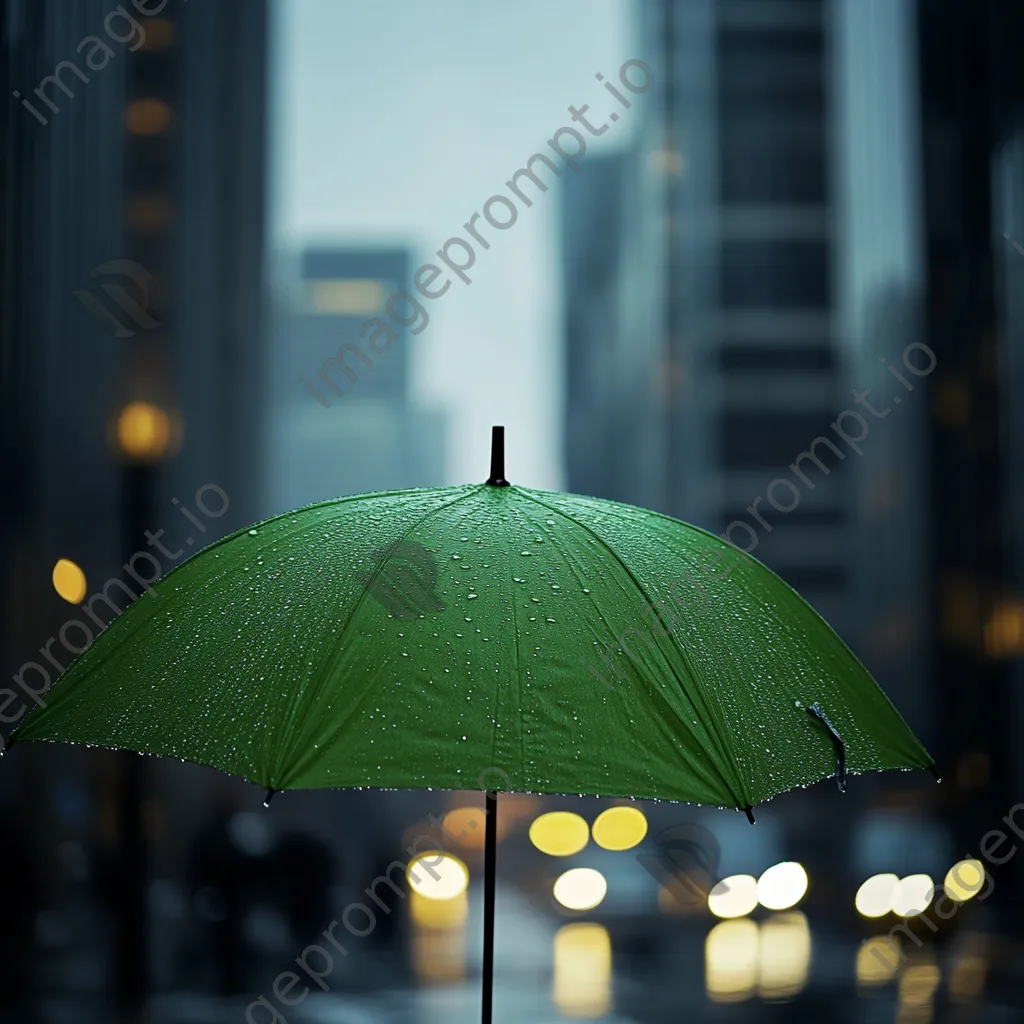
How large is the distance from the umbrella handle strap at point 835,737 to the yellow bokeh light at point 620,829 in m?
17.0

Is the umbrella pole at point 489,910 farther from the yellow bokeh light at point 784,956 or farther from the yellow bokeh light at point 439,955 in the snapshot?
the yellow bokeh light at point 439,955

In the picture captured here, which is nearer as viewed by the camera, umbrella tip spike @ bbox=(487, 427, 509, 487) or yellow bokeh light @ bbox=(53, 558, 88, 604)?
umbrella tip spike @ bbox=(487, 427, 509, 487)

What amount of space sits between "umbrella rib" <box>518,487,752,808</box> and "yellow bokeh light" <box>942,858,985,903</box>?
14.5m

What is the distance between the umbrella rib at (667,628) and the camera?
2158 mm

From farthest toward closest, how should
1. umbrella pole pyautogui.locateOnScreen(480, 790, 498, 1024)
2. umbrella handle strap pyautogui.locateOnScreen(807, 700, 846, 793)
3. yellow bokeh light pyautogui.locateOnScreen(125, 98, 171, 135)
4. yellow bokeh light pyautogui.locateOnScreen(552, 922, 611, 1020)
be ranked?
yellow bokeh light pyautogui.locateOnScreen(125, 98, 171, 135) < yellow bokeh light pyautogui.locateOnScreen(552, 922, 611, 1020) < umbrella pole pyautogui.locateOnScreen(480, 790, 498, 1024) < umbrella handle strap pyautogui.locateOnScreen(807, 700, 846, 793)

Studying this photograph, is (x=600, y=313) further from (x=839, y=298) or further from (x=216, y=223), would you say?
(x=216, y=223)

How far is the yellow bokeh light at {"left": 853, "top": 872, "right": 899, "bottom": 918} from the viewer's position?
15102mm

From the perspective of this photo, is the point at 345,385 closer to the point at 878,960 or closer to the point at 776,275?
the point at 776,275

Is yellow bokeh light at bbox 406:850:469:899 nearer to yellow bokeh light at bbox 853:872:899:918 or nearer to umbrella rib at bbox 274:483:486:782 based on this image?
yellow bokeh light at bbox 853:872:899:918

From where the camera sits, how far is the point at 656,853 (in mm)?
17906

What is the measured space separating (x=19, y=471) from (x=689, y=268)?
51.3m

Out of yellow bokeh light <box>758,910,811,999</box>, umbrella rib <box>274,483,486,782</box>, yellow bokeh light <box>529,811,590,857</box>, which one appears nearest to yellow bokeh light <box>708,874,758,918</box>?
yellow bokeh light <box>758,910,811,999</box>

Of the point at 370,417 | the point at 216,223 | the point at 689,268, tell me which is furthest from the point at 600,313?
the point at 216,223

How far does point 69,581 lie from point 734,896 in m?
9.05
